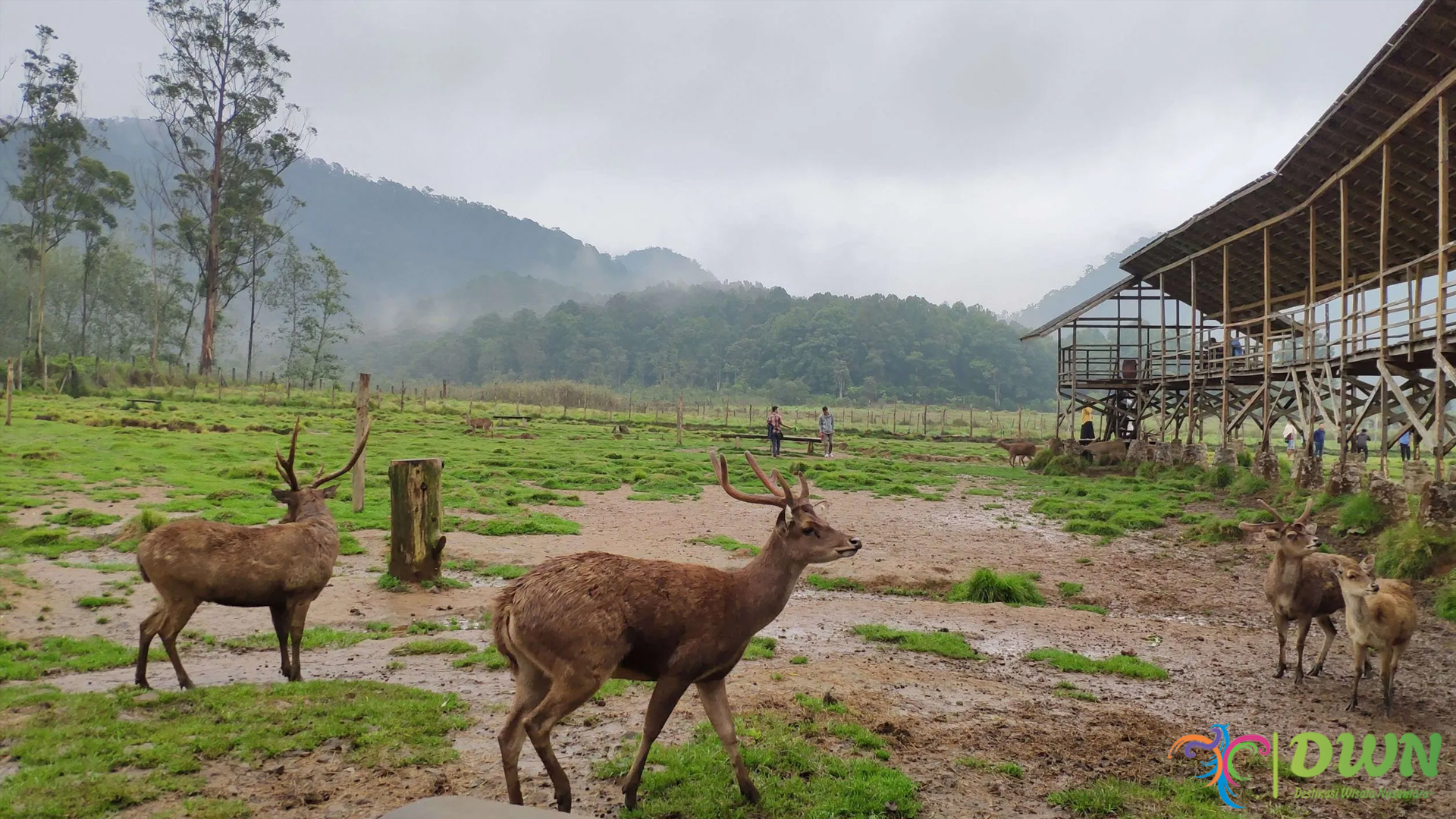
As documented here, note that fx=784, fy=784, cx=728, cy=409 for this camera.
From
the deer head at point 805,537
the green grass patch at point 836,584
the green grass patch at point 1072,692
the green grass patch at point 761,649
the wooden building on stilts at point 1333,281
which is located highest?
the wooden building on stilts at point 1333,281

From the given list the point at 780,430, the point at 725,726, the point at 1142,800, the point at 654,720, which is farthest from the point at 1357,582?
the point at 780,430

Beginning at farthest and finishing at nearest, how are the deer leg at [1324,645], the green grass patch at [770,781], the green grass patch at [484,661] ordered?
the deer leg at [1324,645], the green grass patch at [484,661], the green grass patch at [770,781]

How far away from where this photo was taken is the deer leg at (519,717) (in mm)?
4297

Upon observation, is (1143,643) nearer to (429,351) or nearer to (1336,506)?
(1336,506)

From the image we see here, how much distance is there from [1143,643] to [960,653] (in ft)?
7.48

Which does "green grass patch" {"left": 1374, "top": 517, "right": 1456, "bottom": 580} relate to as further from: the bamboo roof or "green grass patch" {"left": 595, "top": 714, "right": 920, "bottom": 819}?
"green grass patch" {"left": 595, "top": 714, "right": 920, "bottom": 819}

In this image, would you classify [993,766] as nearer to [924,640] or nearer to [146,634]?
[924,640]

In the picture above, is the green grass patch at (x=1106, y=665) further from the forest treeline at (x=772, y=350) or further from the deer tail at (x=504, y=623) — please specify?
the forest treeline at (x=772, y=350)

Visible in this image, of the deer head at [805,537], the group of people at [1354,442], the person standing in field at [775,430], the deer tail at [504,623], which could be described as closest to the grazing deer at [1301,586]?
the deer head at [805,537]

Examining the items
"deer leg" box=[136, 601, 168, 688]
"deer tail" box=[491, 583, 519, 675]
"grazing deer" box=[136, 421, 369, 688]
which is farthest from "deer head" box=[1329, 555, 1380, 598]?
"deer leg" box=[136, 601, 168, 688]

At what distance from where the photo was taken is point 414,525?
977 centimetres

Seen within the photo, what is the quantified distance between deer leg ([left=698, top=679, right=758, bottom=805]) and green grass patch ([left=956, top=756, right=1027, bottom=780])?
59.3 inches

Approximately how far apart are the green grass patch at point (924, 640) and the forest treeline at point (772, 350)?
93391mm

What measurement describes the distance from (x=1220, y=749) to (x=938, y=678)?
→ 2.19 m
